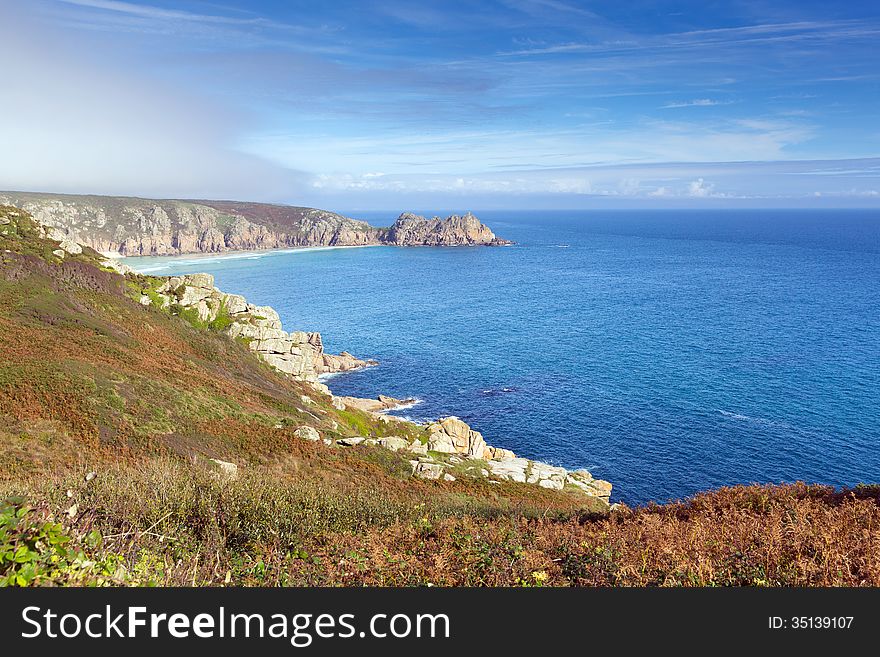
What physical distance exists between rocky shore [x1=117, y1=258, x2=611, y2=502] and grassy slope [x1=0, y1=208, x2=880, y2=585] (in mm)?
7378

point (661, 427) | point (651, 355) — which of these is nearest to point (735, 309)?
point (651, 355)

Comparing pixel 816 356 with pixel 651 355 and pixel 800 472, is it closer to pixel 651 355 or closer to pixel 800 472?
pixel 651 355

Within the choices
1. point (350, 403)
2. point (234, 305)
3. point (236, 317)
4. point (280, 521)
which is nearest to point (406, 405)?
point (350, 403)

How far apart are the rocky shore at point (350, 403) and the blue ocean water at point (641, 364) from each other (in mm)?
4606

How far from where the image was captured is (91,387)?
28.4 metres

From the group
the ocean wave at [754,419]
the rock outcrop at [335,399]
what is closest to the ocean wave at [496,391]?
the rock outcrop at [335,399]

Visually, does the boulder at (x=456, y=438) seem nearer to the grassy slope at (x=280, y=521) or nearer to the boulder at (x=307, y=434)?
the boulder at (x=307, y=434)

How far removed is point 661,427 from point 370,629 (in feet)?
189

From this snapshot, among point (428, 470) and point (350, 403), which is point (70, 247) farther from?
point (428, 470)

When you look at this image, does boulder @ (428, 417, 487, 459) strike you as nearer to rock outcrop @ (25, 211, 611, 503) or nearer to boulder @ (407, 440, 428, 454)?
rock outcrop @ (25, 211, 611, 503)

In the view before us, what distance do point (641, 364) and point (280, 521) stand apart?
72.0 metres

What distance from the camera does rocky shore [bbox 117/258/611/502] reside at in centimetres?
3956

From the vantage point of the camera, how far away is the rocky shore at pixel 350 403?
39.6 metres

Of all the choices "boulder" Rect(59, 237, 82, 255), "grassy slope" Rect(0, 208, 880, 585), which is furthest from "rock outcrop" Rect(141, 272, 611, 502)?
"boulder" Rect(59, 237, 82, 255)
